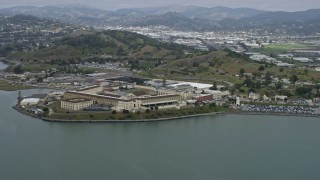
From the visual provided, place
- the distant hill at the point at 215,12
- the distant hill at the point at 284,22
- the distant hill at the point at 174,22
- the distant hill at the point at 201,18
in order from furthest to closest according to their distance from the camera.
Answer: the distant hill at the point at 215,12, the distant hill at the point at 174,22, the distant hill at the point at 201,18, the distant hill at the point at 284,22

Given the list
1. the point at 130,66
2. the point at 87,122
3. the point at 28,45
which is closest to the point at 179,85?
the point at 87,122

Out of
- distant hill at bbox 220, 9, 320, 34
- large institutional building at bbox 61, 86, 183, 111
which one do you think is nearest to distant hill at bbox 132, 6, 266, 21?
distant hill at bbox 220, 9, 320, 34

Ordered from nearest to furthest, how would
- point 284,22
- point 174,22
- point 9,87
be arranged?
point 9,87, point 284,22, point 174,22

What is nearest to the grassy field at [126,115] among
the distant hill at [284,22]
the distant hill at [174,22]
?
the distant hill at [284,22]

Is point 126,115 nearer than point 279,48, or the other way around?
point 126,115

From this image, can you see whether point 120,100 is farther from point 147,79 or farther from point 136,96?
point 147,79

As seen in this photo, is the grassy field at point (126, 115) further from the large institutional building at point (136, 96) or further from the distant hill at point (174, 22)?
the distant hill at point (174, 22)

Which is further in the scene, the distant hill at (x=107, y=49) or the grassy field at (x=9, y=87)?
the distant hill at (x=107, y=49)

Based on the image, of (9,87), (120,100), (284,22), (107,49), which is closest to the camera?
(120,100)

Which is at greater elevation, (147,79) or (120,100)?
(120,100)

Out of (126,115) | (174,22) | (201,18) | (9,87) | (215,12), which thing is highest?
(215,12)

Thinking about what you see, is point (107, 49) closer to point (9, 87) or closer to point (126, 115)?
point (9, 87)

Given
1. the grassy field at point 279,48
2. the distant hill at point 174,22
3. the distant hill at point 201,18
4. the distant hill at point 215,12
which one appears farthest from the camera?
the distant hill at point 215,12

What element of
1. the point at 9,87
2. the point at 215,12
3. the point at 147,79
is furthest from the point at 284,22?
the point at 9,87
